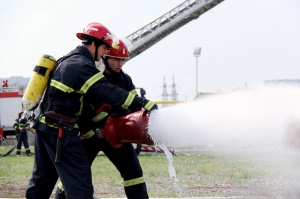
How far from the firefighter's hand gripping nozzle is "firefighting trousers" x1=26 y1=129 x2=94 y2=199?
11.0 inches

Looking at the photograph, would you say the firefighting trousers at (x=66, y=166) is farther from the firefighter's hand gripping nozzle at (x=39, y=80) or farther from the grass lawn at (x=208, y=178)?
the grass lawn at (x=208, y=178)

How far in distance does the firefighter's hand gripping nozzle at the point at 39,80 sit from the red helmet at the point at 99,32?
0.39 metres

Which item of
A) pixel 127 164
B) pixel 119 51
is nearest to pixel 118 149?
pixel 127 164

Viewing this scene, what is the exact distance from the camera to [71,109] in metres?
4.34

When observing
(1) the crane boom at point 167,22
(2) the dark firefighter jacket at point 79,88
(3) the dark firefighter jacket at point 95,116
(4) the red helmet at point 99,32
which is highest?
(1) the crane boom at point 167,22

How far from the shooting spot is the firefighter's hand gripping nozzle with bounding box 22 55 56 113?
4402mm

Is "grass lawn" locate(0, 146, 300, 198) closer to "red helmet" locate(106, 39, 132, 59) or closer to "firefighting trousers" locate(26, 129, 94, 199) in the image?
"red helmet" locate(106, 39, 132, 59)

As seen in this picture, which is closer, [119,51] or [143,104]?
[143,104]

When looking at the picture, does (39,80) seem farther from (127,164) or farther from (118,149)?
(127,164)

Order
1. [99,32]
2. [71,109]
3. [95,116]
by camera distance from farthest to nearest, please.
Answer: [95,116]
[99,32]
[71,109]

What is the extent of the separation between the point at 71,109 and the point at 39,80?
0.38m

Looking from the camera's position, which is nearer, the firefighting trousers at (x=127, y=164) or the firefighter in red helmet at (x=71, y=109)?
the firefighter in red helmet at (x=71, y=109)

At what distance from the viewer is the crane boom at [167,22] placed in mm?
20453

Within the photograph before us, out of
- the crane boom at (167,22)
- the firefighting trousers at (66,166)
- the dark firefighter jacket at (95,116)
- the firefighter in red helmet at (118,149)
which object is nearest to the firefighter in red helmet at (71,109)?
the firefighting trousers at (66,166)
